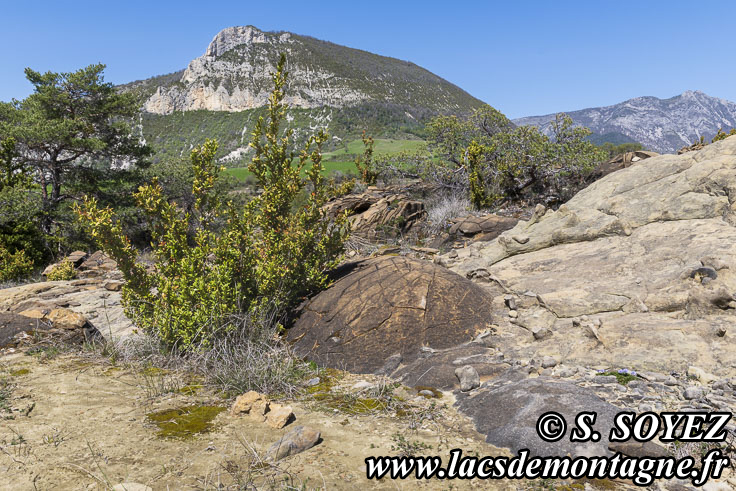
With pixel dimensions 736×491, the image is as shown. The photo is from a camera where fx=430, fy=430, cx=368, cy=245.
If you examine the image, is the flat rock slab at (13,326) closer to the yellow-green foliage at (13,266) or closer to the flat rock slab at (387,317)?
the flat rock slab at (387,317)

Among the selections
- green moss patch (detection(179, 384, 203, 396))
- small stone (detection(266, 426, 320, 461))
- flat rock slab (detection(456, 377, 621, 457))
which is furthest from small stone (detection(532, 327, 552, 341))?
green moss patch (detection(179, 384, 203, 396))

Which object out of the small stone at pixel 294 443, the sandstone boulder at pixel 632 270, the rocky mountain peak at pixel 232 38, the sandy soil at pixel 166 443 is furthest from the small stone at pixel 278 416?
the rocky mountain peak at pixel 232 38

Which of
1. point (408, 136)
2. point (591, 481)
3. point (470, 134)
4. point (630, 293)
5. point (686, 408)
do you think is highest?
point (408, 136)

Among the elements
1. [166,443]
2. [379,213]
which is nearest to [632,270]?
[166,443]

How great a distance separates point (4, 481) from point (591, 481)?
3.79m

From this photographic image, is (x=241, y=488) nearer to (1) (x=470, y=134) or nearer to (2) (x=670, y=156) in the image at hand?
(2) (x=670, y=156)

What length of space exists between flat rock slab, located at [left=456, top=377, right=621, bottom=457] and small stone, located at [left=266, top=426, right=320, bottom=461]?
136 cm

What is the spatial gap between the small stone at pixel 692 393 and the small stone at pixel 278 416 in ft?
10.5

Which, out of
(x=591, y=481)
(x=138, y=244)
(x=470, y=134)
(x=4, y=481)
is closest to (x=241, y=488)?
(x=4, y=481)

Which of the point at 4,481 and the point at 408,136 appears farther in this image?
the point at 408,136

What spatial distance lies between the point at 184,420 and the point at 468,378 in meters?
2.67

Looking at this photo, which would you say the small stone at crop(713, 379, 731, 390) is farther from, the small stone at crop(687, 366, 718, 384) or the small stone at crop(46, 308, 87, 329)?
the small stone at crop(46, 308, 87, 329)

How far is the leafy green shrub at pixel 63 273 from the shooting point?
10.7 m

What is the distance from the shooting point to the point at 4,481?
2.77m
